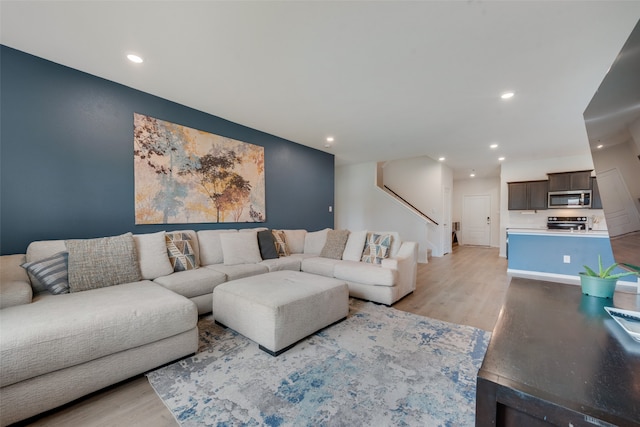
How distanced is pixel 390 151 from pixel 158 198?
15.2 ft

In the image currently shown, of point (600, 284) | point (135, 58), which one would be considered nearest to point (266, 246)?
point (135, 58)

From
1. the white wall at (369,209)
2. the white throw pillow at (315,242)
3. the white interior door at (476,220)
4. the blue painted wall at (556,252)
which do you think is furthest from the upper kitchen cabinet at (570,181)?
the white throw pillow at (315,242)

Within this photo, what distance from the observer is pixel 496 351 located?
0.75 m

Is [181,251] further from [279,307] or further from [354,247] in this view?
[354,247]

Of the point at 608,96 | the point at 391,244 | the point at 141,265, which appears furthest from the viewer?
the point at 391,244

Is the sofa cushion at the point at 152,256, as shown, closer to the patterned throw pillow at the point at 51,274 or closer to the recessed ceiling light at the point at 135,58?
the patterned throw pillow at the point at 51,274

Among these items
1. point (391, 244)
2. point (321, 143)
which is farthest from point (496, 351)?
point (321, 143)

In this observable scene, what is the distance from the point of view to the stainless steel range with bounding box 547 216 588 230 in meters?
5.90

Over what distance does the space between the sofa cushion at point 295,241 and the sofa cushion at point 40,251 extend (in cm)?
273

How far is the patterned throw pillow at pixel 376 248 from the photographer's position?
3465 millimetres

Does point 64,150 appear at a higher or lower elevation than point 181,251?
higher

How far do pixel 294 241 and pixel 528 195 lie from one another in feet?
20.1

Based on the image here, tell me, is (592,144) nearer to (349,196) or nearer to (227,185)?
(227,185)

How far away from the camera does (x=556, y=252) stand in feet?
15.0
